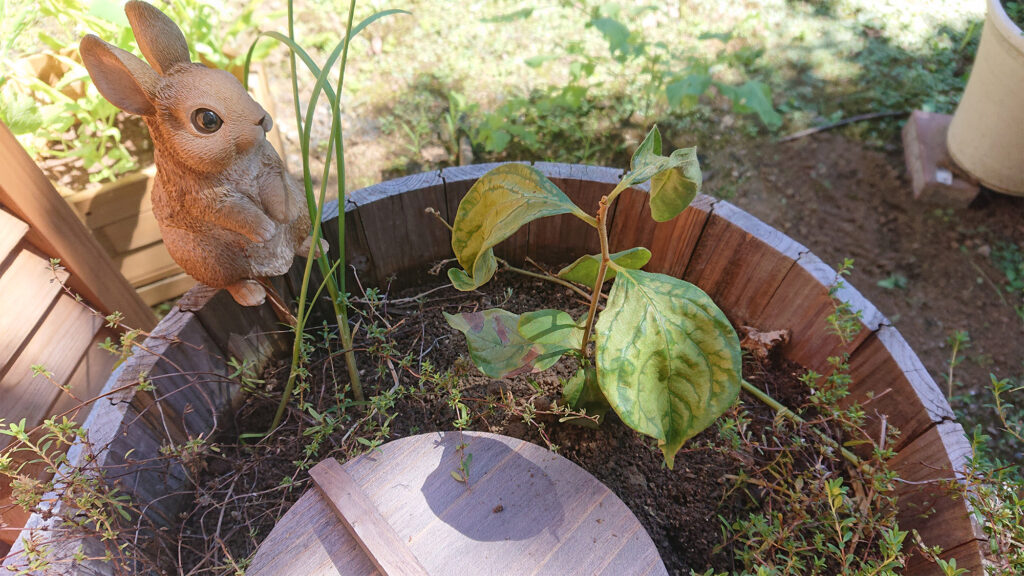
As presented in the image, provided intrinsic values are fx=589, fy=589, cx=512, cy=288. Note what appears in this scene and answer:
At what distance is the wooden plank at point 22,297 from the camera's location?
1.48 m

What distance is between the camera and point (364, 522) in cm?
119

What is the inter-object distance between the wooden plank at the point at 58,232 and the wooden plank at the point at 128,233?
0.34m

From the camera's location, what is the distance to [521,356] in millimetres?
1267

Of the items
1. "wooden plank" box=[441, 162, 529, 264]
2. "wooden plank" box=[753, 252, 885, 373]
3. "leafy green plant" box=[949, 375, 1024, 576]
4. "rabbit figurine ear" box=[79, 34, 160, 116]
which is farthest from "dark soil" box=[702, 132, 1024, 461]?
"rabbit figurine ear" box=[79, 34, 160, 116]

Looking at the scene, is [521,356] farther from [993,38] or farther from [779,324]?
[993,38]

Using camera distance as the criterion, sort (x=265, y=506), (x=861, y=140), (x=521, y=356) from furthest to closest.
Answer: (x=861, y=140) < (x=265, y=506) < (x=521, y=356)

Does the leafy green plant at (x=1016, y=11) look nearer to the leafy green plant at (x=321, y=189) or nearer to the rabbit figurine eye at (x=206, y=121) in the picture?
the leafy green plant at (x=321, y=189)

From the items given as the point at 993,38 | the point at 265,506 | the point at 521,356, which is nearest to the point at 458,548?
the point at 521,356

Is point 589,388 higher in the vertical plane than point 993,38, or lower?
lower

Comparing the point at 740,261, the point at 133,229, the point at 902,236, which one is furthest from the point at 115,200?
the point at 902,236

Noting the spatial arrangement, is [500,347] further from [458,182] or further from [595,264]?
[458,182]

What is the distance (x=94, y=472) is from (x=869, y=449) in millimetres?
1714

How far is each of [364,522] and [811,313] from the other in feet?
3.90

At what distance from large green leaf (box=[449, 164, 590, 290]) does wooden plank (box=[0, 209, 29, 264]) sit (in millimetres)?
1163
